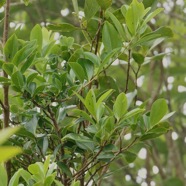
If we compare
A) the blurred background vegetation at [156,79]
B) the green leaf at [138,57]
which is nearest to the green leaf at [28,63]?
the green leaf at [138,57]

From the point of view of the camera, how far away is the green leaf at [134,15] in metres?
0.85

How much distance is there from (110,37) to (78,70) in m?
0.09

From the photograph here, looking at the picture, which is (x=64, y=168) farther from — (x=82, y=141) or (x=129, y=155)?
(x=129, y=155)

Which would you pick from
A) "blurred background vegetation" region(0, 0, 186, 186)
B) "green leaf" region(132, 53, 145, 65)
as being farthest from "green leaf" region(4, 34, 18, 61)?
"blurred background vegetation" region(0, 0, 186, 186)

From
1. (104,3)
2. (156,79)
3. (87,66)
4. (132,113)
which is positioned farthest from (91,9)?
(156,79)

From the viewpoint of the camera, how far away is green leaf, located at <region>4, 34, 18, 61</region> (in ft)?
2.59

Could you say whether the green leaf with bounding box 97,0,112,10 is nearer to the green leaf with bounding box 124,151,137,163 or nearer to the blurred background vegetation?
the green leaf with bounding box 124,151,137,163

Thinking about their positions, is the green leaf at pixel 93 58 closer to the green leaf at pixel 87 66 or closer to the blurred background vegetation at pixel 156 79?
the green leaf at pixel 87 66

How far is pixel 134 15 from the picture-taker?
85cm

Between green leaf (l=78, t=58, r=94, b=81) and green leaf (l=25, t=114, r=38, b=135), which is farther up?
green leaf (l=78, t=58, r=94, b=81)

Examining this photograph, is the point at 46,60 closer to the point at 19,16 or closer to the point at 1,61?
the point at 1,61

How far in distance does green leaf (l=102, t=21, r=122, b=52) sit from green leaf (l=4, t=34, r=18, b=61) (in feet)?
0.49

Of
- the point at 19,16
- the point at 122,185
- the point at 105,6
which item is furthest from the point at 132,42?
the point at 19,16

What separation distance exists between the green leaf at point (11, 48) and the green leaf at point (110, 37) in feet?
0.49
